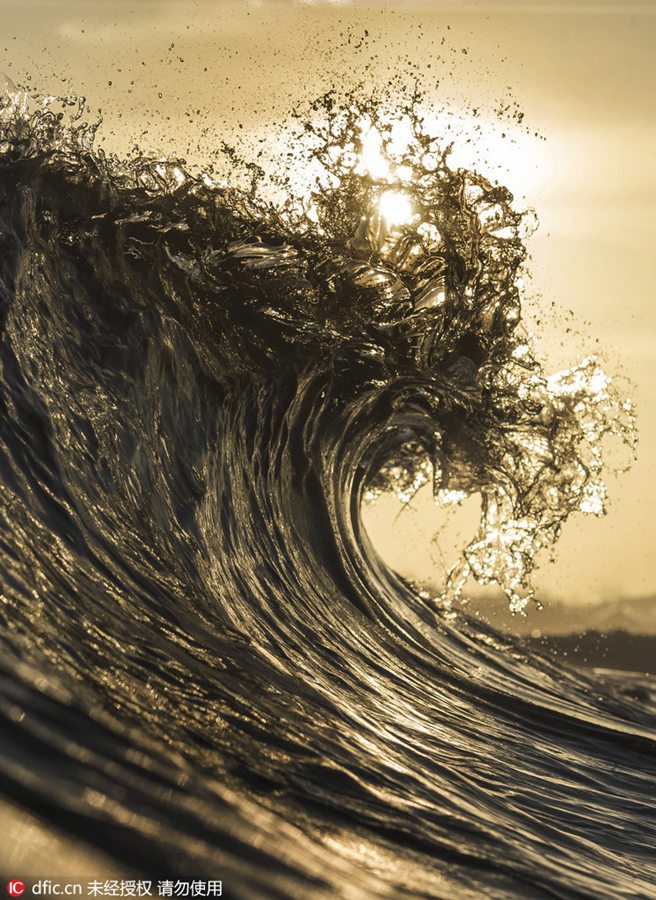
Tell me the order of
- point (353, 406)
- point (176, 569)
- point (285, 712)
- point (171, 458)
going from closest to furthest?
1. point (285, 712)
2. point (176, 569)
3. point (171, 458)
4. point (353, 406)

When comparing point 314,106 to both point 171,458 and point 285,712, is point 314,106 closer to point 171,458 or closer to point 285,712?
point 171,458

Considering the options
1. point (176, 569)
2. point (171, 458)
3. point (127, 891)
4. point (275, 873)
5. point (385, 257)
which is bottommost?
point (127, 891)

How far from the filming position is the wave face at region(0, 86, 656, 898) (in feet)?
7.91

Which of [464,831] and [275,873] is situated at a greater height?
[464,831]

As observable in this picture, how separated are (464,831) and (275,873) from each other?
0.90 m

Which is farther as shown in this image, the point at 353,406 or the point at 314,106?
the point at 353,406

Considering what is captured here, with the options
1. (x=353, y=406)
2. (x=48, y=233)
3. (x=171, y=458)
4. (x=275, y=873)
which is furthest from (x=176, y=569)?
(x=353, y=406)

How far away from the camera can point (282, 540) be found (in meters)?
6.96

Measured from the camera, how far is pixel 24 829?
183 cm

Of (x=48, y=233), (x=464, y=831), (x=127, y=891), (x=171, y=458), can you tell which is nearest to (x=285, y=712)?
(x=464, y=831)

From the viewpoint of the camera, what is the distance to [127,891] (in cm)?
180

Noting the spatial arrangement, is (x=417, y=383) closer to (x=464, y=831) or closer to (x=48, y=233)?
(x=48, y=233)

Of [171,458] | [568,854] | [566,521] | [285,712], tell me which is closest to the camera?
[568,854]

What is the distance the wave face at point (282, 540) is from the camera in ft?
7.91
